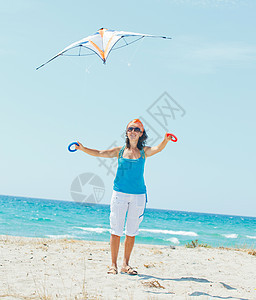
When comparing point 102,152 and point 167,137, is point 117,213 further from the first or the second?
point 167,137

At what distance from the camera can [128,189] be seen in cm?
489

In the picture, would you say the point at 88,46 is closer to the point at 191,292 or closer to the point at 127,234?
the point at 127,234

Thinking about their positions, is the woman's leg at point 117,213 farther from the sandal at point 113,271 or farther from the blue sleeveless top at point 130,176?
the blue sleeveless top at point 130,176

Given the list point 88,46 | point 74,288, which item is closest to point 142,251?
point 74,288

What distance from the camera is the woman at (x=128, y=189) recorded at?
4895mm

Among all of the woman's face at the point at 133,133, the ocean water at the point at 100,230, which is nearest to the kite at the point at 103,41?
the woman's face at the point at 133,133

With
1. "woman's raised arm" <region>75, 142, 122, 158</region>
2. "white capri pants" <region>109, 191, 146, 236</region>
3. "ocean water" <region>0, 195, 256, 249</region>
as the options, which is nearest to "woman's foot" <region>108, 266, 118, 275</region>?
"white capri pants" <region>109, 191, 146, 236</region>

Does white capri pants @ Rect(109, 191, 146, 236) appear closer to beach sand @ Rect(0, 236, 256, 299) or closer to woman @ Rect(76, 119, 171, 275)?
woman @ Rect(76, 119, 171, 275)

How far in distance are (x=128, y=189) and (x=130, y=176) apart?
0.18 meters

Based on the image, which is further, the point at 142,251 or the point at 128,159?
the point at 142,251

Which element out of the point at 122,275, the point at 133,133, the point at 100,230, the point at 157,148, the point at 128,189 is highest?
the point at 133,133

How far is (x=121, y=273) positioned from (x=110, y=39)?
12.7 ft

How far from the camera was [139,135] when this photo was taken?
16.9 ft

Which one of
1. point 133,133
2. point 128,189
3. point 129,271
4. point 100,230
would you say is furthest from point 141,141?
point 100,230
